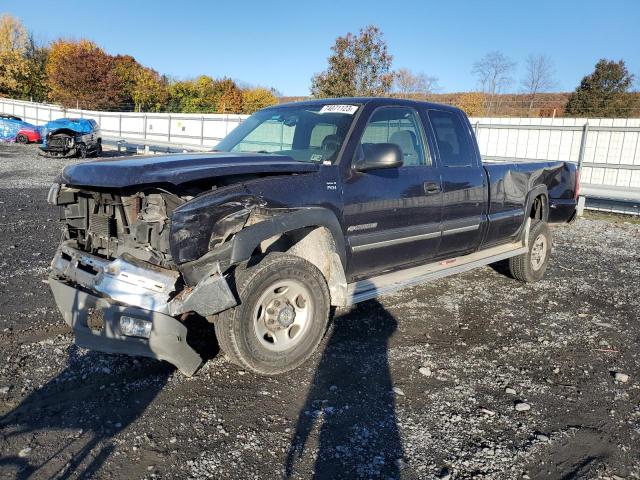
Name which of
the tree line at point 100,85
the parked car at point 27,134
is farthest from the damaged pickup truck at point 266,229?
the tree line at point 100,85

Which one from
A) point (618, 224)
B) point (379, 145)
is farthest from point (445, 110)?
point (618, 224)

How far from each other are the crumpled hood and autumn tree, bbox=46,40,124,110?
47.2 metres

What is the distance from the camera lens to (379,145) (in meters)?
4.06

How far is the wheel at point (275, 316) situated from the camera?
3.40 meters

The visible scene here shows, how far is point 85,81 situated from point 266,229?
50.2m

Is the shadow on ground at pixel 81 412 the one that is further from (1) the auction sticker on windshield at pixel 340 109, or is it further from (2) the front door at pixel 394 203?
(1) the auction sticker on windshield at pixel 340 109

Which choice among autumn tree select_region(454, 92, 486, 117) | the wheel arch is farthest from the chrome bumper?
autumn tree select_region(454, 92, 486, 117)

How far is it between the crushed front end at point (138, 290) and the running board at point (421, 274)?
1.34 meters

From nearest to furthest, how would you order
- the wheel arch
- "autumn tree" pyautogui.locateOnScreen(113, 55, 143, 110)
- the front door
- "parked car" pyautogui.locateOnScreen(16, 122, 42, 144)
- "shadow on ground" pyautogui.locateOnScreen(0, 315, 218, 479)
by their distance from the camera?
"shadow on ground" pyautogui.locateOnScreen(0, 315, 218, 479) < the wheel arch < the front door < "parked car" pyautogui.locateOnScreen(16, 122, 42, 144) < "autumn tree" pyautogui.locateOnScreen(113, 55, 143, 110)

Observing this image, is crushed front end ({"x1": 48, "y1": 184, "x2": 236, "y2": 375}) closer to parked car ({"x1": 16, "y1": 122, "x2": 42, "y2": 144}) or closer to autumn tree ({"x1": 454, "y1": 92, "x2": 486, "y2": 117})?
parked car ({"x1": 16, "y1": 122, "x2": 42, "y2": 144})

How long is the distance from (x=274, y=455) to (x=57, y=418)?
4.40ft

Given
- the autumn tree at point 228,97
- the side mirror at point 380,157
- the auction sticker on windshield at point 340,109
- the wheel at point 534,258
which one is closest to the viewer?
the side mirror at point 380,157

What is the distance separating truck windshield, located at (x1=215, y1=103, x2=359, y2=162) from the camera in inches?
167

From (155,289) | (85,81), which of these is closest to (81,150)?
(155,289)
